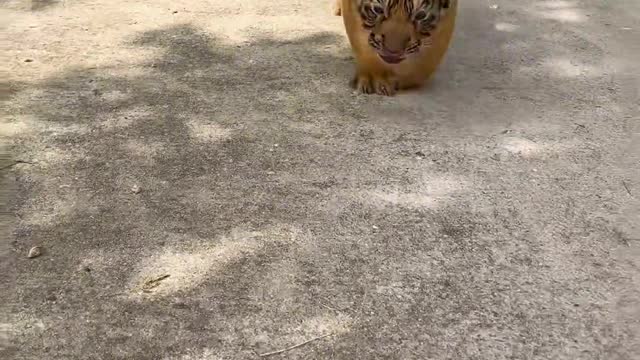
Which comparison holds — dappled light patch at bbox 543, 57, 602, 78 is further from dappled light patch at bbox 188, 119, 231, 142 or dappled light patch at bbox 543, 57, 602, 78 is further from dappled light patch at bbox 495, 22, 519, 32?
dappled light patch at bbox 188, 119, 231, 142

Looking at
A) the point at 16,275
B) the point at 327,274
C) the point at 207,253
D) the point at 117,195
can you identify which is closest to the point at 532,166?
the point at 327,274

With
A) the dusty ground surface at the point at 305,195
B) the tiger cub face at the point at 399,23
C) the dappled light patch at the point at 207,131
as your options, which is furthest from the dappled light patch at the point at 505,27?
the dappled light patch at the point at 207,131

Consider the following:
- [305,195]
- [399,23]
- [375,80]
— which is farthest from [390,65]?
[305,195]

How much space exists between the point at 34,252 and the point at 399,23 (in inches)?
78.1

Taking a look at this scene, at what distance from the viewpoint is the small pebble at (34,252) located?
9.02 feet

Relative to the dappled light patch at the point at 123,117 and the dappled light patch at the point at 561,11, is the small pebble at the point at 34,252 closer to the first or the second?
the dappled light patch at the point at 123,117

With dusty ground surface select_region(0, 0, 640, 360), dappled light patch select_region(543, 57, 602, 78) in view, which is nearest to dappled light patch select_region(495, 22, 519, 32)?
dusty ground surface select_region(0, 0, 640, 360)

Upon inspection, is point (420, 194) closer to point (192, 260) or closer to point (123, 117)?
point (192, 260)

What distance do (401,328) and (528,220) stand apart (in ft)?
2.82

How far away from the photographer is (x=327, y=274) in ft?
8.89

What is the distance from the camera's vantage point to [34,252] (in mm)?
2758

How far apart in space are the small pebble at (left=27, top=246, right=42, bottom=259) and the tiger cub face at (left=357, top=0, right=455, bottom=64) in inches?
74.5

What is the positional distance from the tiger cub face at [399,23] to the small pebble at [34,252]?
189cm

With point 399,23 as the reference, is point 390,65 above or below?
below
